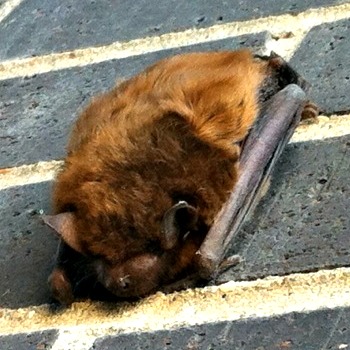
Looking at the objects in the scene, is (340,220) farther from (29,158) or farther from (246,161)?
(29,158)

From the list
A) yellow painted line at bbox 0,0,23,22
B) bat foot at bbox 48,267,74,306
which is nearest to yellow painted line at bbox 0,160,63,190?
bat foot at bbox 48,267,74,306

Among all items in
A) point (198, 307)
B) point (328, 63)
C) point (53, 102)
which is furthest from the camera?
point (53, 102)

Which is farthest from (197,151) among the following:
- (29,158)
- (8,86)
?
(8,86)

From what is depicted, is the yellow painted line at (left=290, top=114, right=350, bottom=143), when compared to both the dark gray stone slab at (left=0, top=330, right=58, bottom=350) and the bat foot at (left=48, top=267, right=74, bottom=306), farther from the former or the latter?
the dark gray stone slab at (left=0, top=330, right=58, bottom=350)

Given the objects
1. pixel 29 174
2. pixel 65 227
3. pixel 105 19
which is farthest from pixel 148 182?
pixel 105 19

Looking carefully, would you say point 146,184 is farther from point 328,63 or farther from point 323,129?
point 328,63

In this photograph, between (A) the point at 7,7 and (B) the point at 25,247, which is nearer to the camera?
(B) the point at 25,247
